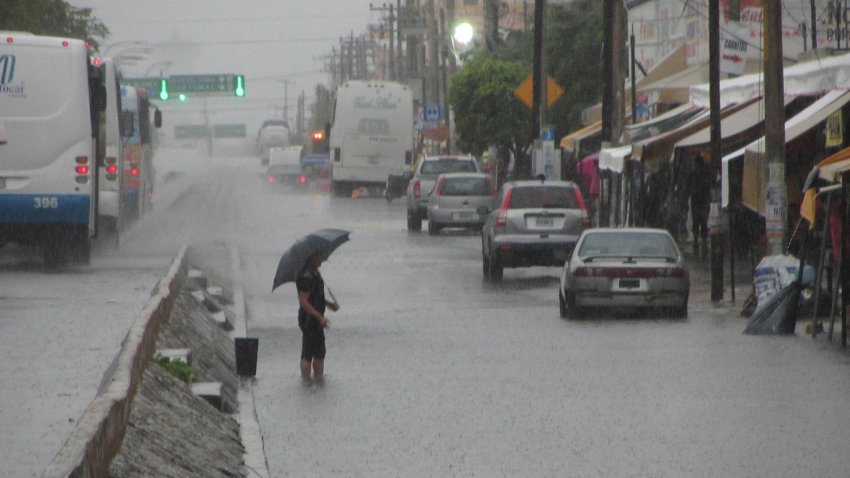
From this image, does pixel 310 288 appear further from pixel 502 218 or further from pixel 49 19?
pixel 49 19

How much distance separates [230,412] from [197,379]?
628 millimetres

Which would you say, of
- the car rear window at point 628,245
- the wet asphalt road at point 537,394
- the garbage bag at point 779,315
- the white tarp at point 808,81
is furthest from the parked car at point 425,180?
the garbage bag at point 779,315

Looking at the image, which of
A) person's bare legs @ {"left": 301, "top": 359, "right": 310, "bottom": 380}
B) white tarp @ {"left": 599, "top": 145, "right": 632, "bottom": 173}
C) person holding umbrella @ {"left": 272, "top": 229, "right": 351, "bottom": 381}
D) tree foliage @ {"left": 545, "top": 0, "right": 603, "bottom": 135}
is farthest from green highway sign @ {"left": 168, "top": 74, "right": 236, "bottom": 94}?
person's bare legs @ {"left": 301, "top": 359, "right": 310, "bottom": 380}

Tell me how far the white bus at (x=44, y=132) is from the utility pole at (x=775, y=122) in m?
9.61

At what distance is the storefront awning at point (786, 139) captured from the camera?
2225 centimetres

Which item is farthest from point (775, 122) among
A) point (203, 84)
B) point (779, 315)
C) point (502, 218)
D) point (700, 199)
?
point (203, 84)

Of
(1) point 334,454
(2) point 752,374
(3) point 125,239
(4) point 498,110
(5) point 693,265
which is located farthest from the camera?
(4) point 498,110

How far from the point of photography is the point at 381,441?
11.6 metres

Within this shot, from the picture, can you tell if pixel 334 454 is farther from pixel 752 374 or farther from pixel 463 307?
pixel 463 307

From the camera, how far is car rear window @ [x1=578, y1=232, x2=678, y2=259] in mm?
21562

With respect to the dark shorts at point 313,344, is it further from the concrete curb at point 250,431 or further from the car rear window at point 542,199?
the car rear window at point 542,199

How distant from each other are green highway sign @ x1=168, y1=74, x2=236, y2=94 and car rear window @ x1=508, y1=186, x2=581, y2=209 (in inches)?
2933

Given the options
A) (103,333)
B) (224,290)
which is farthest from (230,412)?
(224,290)

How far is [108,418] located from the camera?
28.5 ft
